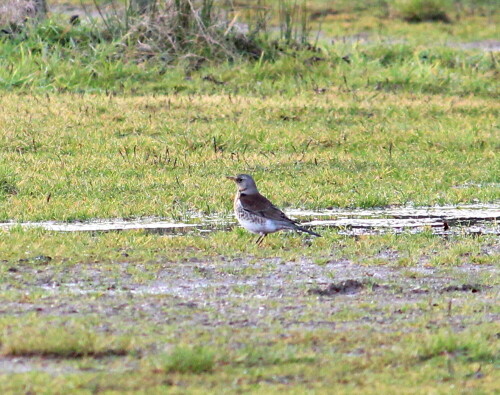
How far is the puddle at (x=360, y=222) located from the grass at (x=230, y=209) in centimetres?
23

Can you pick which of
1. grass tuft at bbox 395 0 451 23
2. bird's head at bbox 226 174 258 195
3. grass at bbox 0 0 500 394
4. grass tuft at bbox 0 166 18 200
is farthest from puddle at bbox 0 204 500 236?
grass tuft at bbox 395 0 451 23

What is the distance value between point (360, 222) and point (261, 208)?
53.9 inches

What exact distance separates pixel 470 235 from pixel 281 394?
4889mm

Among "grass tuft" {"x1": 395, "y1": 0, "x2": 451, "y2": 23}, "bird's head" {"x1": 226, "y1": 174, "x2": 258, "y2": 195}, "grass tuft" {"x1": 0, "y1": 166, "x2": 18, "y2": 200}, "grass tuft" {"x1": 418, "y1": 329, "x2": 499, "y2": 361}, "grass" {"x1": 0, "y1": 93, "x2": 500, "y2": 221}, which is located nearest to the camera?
"grass tuft" {"x1": 418, "y1": 329, "x2": 499, "y2": 361}

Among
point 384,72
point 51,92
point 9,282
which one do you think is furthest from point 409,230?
point 384,72

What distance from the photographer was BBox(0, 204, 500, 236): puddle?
10.1 meters

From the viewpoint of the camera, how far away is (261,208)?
9.52m

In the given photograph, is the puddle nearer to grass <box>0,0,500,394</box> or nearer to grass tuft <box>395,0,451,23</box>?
grass <box>0,0,500,394</box>

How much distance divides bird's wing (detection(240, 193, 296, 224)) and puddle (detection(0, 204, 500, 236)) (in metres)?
0.54

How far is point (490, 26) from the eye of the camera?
27.6 m

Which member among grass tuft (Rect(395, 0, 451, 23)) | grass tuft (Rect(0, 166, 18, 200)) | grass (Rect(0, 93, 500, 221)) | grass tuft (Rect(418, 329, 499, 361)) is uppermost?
grass tuft (Rect(418, 329, 499, 361))

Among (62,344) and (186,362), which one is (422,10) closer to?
(62,344)

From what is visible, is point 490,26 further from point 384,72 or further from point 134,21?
point 134,21

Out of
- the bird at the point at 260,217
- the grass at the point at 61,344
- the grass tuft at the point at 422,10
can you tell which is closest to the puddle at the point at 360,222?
the bird at the point at 260,217
